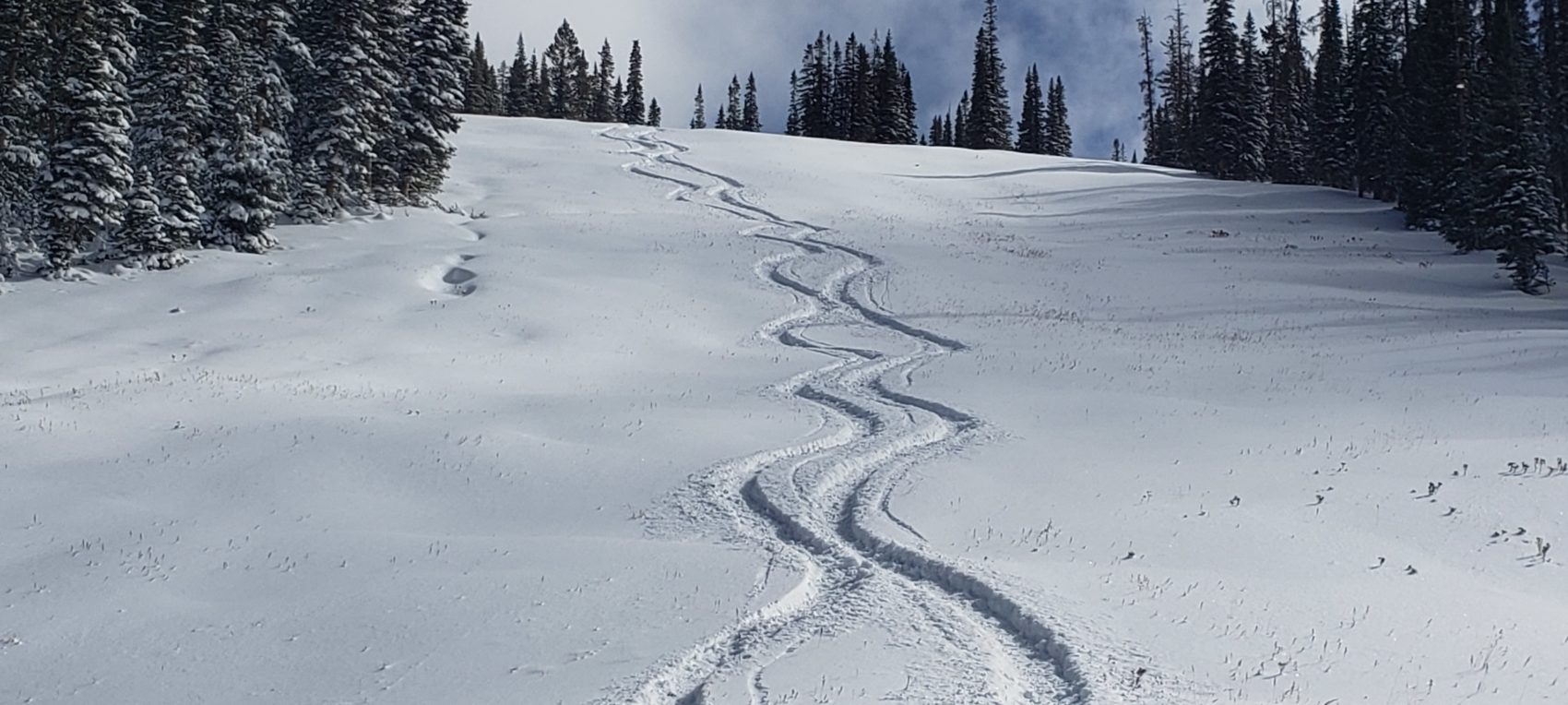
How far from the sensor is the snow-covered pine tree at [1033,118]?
97938 millimetres

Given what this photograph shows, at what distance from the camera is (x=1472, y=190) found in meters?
37.6

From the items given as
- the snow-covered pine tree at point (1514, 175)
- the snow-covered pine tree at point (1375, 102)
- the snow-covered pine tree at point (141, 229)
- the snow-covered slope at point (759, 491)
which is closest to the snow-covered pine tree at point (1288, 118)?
the snow-covered pine tree at point (1375, 102)

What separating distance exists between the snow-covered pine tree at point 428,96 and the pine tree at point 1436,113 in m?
40.2

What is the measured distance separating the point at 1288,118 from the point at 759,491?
74.5 m

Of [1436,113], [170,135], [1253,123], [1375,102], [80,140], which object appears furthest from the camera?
[1253,123]

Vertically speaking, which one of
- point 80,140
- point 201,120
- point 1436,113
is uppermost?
point 1436,113

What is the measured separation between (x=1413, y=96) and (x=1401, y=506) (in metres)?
45.1

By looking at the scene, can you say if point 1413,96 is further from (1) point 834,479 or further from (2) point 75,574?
(2) point 75,574

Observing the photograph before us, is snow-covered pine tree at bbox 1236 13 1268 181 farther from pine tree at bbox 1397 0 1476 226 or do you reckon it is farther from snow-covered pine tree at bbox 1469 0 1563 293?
snow-covered pine tree at bbox 1469 0 1563 293

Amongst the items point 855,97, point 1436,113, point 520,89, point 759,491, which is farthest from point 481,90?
point 759,491

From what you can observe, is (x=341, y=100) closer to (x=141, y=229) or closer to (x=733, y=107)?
(x=141, y=229)

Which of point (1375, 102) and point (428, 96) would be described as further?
point (1375, 102)

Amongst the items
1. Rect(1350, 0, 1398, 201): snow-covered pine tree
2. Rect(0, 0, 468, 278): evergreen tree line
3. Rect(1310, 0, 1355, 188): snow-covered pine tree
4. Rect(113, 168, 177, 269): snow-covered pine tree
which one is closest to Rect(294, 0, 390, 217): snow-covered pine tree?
Rect(0, 0, 468, 278): evergreen tree line

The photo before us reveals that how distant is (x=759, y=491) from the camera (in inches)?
488
